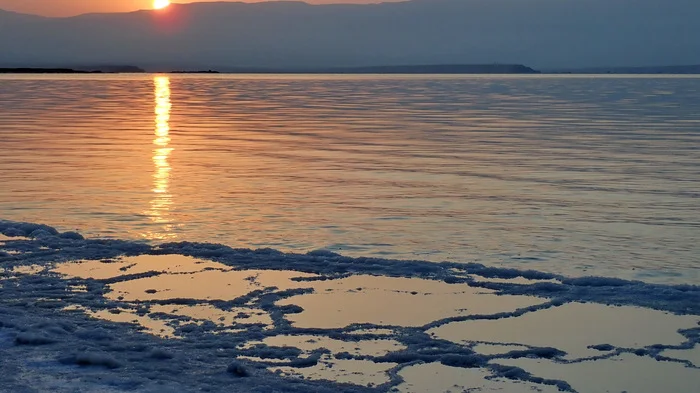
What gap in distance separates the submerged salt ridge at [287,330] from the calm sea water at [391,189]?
773mm

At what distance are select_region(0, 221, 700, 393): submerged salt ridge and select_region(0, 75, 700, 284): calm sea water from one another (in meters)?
0.77

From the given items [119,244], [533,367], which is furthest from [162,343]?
[119,244]

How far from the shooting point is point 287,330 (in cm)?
752

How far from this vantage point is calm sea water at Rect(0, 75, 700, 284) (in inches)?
420

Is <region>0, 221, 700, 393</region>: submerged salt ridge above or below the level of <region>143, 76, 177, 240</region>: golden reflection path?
A: above

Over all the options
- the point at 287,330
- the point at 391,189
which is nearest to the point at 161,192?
the point at 391,189

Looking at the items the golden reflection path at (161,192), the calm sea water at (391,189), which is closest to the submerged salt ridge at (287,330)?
the calm sea water at (391,189)

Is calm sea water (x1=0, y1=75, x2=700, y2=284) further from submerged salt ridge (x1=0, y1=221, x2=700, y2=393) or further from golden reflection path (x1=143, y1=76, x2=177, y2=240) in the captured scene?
submerged salt ridge (x1=0, y1=221, x2=700, y2=393)

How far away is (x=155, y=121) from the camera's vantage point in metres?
33.3

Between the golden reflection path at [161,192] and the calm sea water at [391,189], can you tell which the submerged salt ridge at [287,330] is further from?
the golden reflection path at [161,192]

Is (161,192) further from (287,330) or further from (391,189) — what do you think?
(287,330)

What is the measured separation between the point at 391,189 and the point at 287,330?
24.8 ft

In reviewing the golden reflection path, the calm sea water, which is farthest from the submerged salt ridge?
the golden reflection path

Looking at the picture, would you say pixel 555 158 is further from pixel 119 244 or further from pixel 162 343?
pixel 162 343
